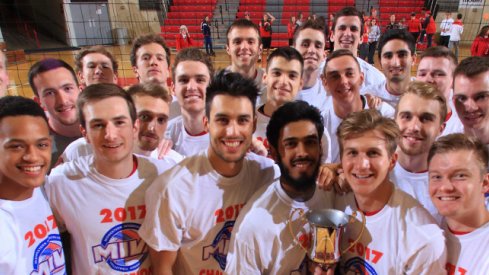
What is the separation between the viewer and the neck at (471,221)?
194 cm

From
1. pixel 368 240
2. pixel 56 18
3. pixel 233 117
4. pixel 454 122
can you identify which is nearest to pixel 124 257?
pixel 233 117

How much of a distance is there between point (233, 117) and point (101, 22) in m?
19.3

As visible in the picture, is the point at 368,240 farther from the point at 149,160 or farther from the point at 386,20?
the point at 386,20

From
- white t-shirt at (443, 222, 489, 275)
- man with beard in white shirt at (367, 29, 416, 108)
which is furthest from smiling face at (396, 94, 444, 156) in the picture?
man with beard in white shirt at (367, 29, 416, 108)

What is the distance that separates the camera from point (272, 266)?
6.59 ft

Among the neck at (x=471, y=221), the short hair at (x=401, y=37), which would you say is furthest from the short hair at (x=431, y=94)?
the short hair at (x=401, y=37)

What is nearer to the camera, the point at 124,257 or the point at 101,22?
the point at 124,257

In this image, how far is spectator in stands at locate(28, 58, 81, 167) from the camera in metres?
3.02

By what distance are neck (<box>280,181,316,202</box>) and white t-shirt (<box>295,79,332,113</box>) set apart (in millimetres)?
1921

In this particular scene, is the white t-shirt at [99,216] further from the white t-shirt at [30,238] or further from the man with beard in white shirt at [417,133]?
the man with beard in white shirt at [417,133]

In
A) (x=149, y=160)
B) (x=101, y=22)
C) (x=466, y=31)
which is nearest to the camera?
(x=149, y=160)

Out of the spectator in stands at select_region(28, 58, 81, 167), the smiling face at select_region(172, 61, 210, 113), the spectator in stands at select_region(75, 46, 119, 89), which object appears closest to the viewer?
the spectator in stands at select_region(28, 58, 81, 167)

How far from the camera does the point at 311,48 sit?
4285mm

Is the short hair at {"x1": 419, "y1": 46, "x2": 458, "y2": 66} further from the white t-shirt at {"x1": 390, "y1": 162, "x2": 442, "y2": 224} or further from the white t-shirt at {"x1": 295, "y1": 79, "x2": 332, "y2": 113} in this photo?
the white t-shirt at {"x1": 390, "y1": 162, "x2": 442, "y2": 224}
